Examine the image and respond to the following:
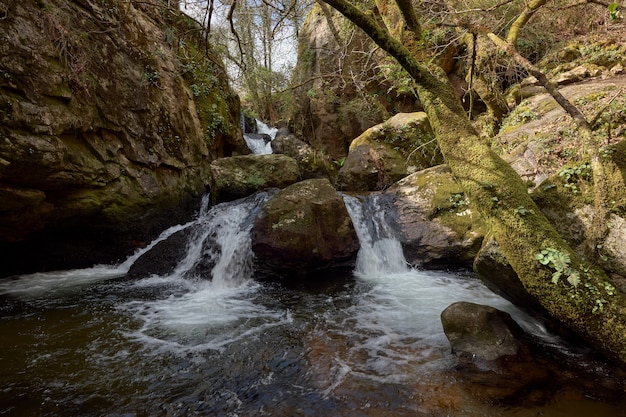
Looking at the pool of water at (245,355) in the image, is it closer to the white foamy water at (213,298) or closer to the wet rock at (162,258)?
the white foamy water at (213,298)

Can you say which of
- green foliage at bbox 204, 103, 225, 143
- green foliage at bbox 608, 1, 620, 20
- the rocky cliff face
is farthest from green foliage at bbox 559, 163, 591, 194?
green foliage at bbox 204, 103, 225, 143

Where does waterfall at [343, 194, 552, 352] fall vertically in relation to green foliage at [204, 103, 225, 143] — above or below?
below

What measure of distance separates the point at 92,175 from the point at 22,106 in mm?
1603

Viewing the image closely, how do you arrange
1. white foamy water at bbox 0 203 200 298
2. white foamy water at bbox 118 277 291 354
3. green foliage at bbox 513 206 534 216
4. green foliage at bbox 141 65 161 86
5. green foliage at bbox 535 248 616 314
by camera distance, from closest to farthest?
green foliage at bbox 535 248 616 314, green foliage at bbox 513 206 534 216, white foamy water at bbox 118 277 291 354, white foamy water at bbox 0 203 200 298, green foliage at bbox 141 65 161 86

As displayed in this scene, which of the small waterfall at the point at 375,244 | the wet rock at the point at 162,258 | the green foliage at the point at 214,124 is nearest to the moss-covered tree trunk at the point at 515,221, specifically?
the small waterfall at the point at 375,244

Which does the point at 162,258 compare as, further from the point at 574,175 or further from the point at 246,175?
the point at 574,175

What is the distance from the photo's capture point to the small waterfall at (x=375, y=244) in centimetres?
661

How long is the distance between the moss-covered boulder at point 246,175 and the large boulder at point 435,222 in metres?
3.32

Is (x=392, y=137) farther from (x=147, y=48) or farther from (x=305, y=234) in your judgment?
(x=147, y=48)

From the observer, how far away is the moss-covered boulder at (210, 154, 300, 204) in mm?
8742

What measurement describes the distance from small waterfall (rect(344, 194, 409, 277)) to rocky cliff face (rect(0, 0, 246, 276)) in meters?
4.36

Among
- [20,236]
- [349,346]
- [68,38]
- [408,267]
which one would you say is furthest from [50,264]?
[408,267]

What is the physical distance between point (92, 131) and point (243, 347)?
5.48 metres

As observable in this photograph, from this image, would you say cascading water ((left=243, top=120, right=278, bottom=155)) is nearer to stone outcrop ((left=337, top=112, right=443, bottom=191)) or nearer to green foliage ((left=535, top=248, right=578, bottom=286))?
stone outcrop ((left=337, top=112, right=443, bottom=191))
